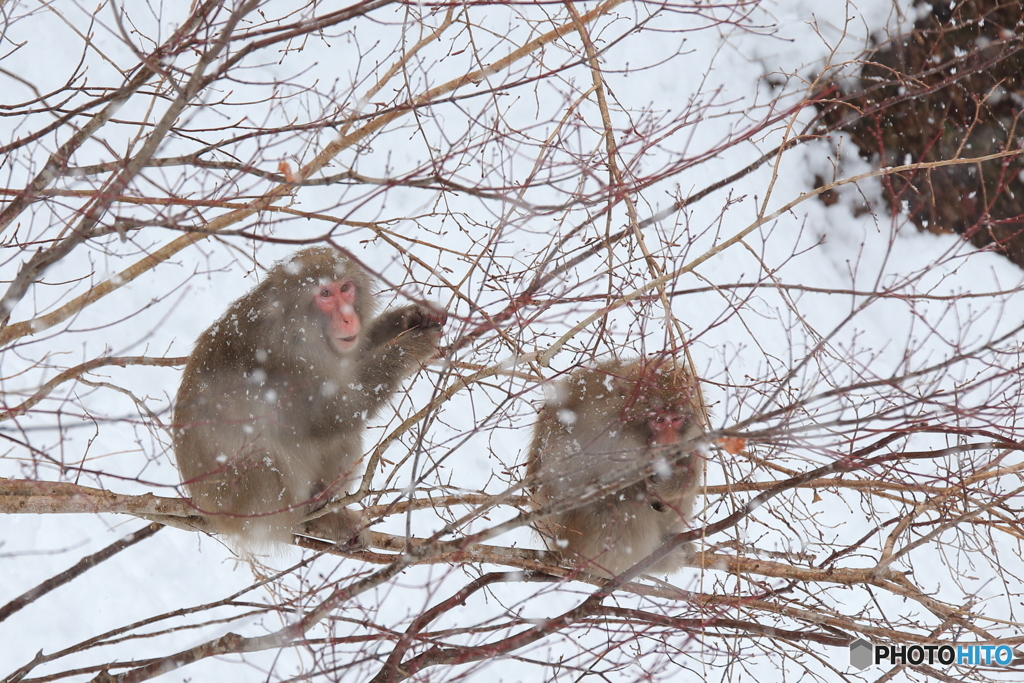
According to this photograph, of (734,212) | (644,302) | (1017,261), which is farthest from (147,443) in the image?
(1017,261)

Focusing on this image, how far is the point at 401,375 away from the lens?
444 cm

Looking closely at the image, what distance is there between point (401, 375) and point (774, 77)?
7.04 m

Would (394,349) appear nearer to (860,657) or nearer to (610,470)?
(610,470)

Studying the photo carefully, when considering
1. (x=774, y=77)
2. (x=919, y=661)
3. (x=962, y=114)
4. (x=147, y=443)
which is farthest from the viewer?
(x=774, y=77)

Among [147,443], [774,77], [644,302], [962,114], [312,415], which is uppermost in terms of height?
[774,77]

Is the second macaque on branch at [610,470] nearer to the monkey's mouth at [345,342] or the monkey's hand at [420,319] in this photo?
the monkey's hand at [420,319]

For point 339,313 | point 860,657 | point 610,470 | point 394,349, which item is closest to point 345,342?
point 339,313

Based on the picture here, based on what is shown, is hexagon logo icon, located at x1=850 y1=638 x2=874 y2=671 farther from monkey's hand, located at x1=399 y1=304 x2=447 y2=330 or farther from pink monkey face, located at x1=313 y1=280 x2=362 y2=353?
pink monkey face, located at x1=313 y1=280 x2=362 y2=353

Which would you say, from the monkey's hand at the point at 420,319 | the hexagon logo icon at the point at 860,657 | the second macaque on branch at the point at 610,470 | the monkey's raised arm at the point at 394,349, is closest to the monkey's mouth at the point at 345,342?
the monkey's raised arm at the point at 394,349

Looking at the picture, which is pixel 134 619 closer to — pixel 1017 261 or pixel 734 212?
pixel 734 212

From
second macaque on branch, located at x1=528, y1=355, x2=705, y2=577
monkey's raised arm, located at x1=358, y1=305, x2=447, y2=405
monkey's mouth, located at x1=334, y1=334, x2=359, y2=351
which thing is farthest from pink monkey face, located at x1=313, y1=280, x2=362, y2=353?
second macaque on branch, located at x1=528, y1=355, x2=705, y2=577

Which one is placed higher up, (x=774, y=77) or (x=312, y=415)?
(x=774, y=77)

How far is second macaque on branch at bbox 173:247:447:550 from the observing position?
3990 mm

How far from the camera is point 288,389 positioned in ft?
13.5
